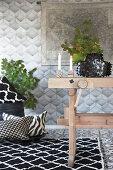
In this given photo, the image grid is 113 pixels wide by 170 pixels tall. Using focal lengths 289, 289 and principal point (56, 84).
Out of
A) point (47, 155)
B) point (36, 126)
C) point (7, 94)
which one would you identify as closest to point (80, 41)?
point (7, 94)

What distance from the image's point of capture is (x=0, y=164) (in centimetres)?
250

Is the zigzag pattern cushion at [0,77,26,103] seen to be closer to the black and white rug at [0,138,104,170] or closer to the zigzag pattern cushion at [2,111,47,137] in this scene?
the zigzag pattern cushion at [2,111,47,137]

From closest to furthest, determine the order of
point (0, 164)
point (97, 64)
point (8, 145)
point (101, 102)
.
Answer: point (0, 164) < point (97, 64) < point (8, 145) < point (101, 102)

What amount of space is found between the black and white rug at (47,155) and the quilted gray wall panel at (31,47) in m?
1.61

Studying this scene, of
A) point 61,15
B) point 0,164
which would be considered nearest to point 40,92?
point 61,15

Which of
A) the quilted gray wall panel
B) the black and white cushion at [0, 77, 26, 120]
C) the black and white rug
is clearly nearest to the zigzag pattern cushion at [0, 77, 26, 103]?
the black and white cushion at [0, 77, 26, 120]

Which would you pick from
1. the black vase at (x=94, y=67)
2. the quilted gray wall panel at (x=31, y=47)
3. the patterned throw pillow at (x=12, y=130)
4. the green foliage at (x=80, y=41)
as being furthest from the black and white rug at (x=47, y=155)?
the quilted gray wall panel at (x=31, y=47)

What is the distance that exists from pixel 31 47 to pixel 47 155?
9.11ft

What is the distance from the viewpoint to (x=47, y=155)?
2.82 m

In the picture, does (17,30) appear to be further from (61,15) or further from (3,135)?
(3,135)

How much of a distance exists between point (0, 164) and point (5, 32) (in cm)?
324

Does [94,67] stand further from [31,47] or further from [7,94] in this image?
[31,47]

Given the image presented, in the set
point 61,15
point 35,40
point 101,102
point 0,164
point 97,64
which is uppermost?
point 61,15

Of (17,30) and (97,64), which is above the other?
(17,30)
